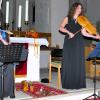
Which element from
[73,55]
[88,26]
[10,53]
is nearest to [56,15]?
[73,55]

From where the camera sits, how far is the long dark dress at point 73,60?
543 cm

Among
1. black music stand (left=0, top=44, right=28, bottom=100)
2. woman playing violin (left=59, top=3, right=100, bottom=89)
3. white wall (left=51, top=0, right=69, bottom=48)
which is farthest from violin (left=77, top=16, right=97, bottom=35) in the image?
white wall (left=51, top=0, right=69, bottom=48)

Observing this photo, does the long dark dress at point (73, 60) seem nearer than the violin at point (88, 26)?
No

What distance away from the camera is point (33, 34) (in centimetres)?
607

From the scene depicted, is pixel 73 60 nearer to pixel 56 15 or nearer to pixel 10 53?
pixel 10 53

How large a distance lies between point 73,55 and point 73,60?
9 cm

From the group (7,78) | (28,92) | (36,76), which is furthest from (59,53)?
(7,78)

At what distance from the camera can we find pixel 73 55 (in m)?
5.43

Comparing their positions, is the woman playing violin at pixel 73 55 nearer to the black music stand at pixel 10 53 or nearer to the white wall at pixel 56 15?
the black music stand at pixel 10 53

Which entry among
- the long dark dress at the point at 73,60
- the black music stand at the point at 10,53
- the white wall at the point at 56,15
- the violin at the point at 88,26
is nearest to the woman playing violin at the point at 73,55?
the long dark dress at the point at 73,60

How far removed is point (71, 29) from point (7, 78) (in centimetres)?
158

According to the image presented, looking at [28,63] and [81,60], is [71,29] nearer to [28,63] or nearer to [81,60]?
[81,60]

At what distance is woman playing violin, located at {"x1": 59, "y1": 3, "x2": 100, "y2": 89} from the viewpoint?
5383mm

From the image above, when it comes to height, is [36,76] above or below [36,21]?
below
